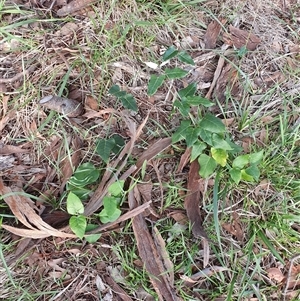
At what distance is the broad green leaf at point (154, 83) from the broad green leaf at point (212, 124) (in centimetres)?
21

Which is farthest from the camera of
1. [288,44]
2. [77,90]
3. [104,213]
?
[288,44]

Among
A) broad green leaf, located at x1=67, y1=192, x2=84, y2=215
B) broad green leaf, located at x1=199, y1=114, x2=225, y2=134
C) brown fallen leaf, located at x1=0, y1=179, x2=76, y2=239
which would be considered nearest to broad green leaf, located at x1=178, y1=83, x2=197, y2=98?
broad green leaf, located at x1=199, y1=114, x2=225, y2=134

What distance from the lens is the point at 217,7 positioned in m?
1.79

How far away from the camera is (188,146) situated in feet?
5.07

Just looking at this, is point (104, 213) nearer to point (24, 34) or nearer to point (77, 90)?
point (77, 90)

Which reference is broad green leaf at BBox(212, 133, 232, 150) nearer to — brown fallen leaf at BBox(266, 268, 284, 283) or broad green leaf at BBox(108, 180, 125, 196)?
broad green leaf at BBox(108, 180, 125, 196)

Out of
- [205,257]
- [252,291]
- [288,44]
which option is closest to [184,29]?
[288,44]

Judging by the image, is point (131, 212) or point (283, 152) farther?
point (283, 152)

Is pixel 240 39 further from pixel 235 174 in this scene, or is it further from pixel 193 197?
pixel 193 197

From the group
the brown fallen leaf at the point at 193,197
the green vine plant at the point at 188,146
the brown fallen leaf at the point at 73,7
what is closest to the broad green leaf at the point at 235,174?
the green vine plant at the point at 188,146

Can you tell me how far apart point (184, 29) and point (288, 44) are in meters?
0.45

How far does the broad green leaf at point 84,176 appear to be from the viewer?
158 centimetres

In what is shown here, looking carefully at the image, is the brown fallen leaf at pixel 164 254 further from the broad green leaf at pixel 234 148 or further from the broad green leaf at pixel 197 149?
the broad green leaf at pixel 234 148

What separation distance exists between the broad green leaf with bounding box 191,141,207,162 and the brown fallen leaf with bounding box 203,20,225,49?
442 mm
